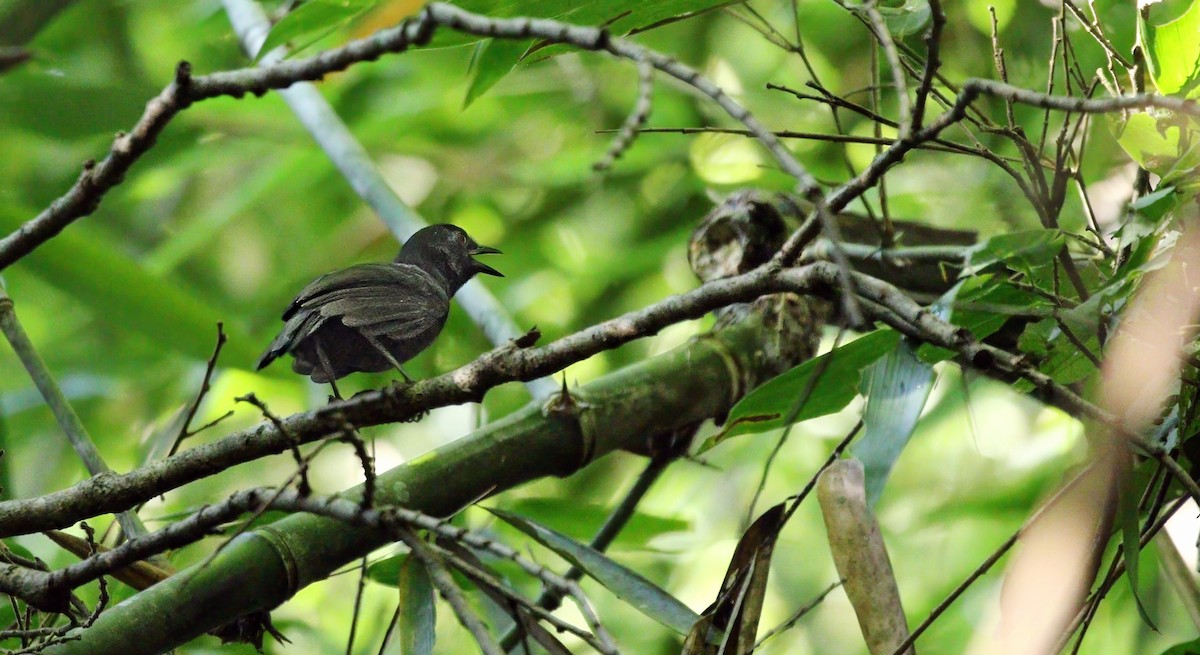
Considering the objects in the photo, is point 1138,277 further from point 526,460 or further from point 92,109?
point 92,109

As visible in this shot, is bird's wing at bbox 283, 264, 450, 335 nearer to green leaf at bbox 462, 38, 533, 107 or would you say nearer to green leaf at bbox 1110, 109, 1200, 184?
green leaf at bbox 462, 38, 533, 107

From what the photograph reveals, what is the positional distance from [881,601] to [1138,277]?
1.78 feet

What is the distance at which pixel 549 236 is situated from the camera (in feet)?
13.3

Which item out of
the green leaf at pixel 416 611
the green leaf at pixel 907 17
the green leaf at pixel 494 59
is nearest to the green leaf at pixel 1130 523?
the green leaf at pixel 907 17

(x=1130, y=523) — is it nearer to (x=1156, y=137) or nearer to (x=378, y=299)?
(x=1156, y=137)

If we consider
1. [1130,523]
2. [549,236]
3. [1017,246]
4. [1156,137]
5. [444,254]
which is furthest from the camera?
[549,236]

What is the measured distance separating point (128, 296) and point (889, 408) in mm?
1809

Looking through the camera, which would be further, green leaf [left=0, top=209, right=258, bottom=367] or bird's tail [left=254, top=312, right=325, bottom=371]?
green leaf [left=0, top=209, right=258, bottom=367]

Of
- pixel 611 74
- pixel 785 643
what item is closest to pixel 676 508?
pixel 785 643

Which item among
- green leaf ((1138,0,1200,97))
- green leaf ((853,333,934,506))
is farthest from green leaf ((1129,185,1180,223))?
green leaf ((853,333,934,506))

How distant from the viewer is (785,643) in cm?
352

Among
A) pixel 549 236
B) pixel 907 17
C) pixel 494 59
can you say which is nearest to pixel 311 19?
pixel 494 59

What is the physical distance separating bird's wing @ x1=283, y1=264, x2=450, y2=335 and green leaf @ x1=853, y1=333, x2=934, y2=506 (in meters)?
0.76

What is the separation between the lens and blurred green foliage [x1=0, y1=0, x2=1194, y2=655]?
3.15m
